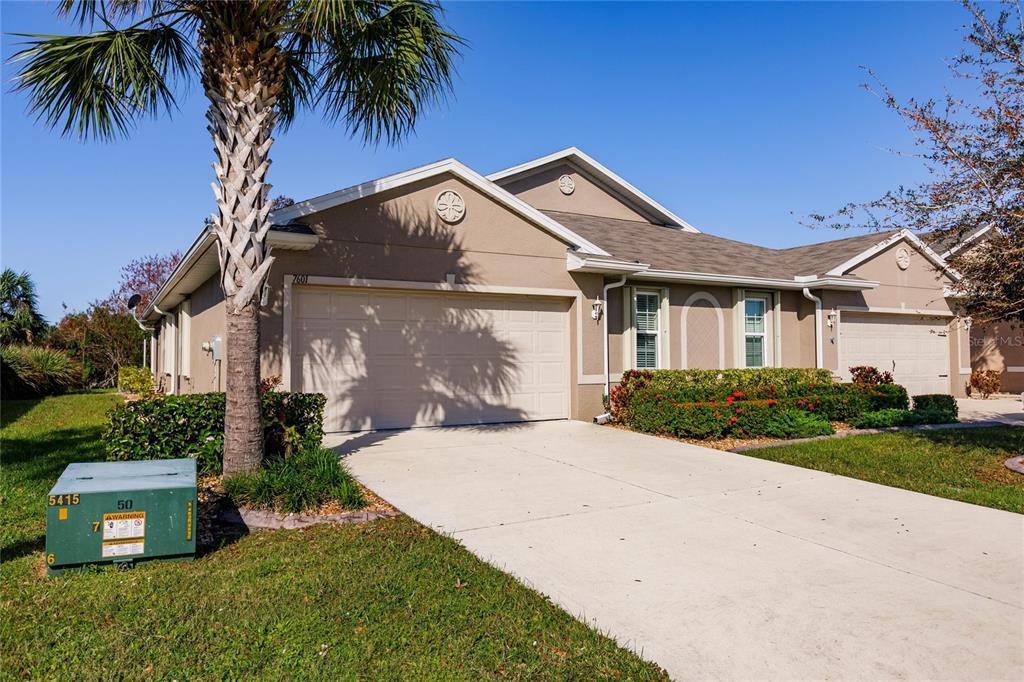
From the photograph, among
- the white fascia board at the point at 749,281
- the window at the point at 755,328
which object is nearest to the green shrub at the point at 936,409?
the white fascia board at the point at 749,281

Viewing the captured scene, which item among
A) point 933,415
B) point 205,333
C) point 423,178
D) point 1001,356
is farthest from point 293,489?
point 1001,356

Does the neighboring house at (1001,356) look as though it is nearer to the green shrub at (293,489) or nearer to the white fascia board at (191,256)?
the green shrub at (293,489)

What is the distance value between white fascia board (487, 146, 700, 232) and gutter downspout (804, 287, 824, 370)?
16.4ft

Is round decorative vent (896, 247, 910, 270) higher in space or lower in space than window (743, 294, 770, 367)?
higher

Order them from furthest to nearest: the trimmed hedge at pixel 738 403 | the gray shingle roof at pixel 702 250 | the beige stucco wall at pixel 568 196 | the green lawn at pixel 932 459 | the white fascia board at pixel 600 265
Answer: the beige stucco wall at pixel 568 196
the gray shingle roof at pixel 702 250
the white fascia board at pixel 600 265
the trimmed hedge at pixel 738 403
the green lawn at pixel 932 459

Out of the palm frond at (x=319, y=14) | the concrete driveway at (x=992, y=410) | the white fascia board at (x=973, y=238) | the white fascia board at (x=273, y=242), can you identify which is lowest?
the concrete driveway at (x=992, y=410)

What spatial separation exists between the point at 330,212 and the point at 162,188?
343 inches

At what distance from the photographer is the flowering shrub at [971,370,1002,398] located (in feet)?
61.3

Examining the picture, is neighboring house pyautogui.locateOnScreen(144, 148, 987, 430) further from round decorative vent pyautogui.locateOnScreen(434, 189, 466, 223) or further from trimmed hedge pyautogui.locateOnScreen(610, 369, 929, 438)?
trimmed hedge pyautogui.locateOnScreen(610, 369, 929, 438)

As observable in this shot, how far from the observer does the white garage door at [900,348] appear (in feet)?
52.1

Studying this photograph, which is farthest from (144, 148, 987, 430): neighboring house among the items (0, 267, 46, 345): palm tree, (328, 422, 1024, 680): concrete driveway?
(0, 267, 46, 345): palm tree

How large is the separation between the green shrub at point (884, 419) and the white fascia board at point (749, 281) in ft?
11.7

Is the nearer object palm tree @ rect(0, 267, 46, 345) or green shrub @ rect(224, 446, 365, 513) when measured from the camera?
green shrub @ rect(224, 446, 365, 513)

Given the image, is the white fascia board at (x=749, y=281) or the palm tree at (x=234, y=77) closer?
the palm tree at (x=234, y=77)
